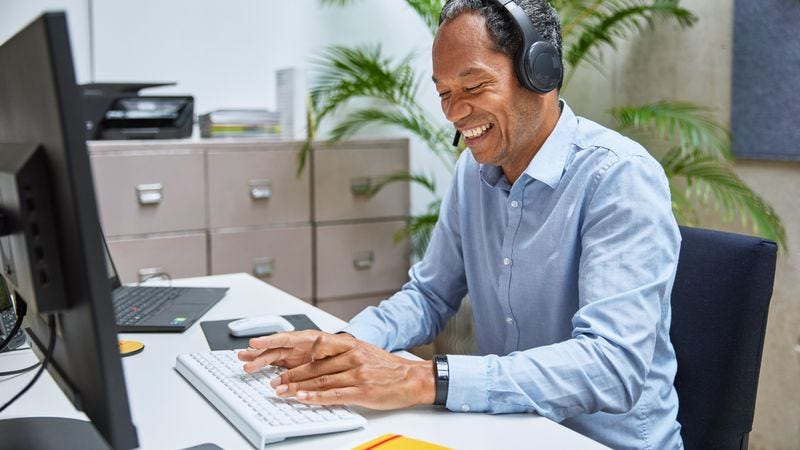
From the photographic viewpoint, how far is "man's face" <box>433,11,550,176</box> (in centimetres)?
132

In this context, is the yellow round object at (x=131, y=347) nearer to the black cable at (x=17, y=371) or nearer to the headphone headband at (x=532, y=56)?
the black cable at (x=17, y=371)

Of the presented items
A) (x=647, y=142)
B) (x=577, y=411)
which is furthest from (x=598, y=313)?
(x=647, y=142)

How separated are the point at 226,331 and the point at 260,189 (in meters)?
1.65

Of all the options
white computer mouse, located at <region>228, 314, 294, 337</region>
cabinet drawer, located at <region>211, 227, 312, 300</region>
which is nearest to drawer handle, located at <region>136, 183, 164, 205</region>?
cabinet drawer, located at <region>211, 227, 312, 300</region>

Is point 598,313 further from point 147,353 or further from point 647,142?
point 647,142

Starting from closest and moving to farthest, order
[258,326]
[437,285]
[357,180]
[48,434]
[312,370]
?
[48,434]
[312,370]
[258,326]
[437,285]
[357,180]

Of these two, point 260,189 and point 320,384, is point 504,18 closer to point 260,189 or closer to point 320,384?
→ point 320,384

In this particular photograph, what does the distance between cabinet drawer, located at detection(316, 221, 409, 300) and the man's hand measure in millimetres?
2118

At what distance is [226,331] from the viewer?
1.48 metres

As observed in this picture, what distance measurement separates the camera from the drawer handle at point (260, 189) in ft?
10.1

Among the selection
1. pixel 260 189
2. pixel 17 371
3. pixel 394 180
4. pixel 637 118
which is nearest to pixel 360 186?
pixel 394 180

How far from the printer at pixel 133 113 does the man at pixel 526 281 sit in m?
1.70

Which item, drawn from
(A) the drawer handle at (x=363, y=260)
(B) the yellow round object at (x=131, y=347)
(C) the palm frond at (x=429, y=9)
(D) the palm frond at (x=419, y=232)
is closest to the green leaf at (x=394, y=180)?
(D) the palm frond at (x=419, y=232)

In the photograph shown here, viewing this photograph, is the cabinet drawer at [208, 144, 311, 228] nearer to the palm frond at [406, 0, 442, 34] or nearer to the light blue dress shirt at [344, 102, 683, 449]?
the palm frond at [406, 0, 442, 34]
